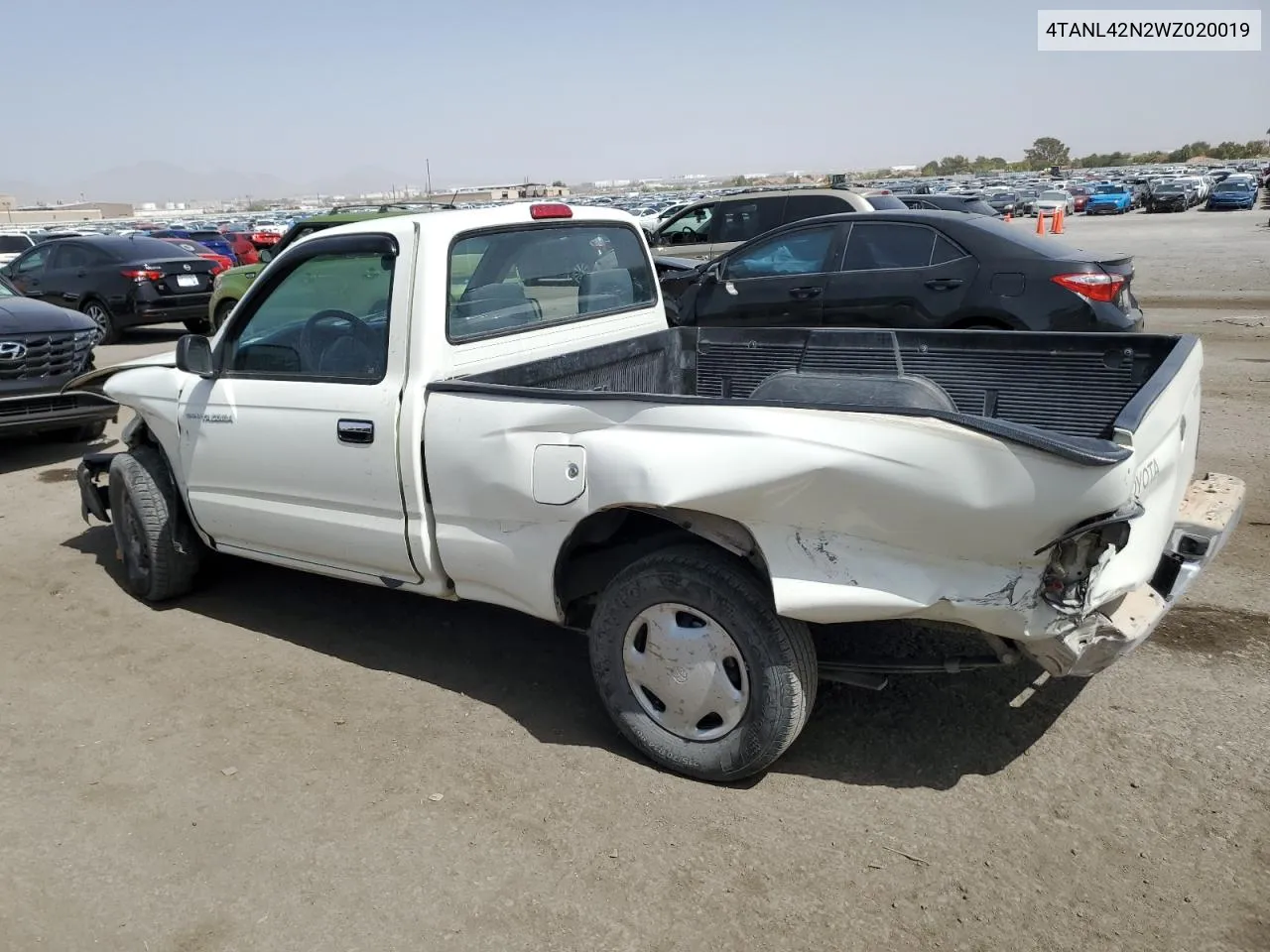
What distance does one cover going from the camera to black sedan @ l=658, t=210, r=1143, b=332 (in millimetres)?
7633

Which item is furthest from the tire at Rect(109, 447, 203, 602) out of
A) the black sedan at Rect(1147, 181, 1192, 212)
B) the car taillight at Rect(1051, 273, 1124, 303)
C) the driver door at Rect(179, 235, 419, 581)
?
the black sedan at Rect(1147, 181, 1192, 212)

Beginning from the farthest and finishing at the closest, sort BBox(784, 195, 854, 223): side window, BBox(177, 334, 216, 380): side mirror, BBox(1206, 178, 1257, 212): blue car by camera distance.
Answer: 1. BBox(1206, 178, 1257, 212): blue car
2. BBox(784, 195, 854, 223): side window
3. BBox(177, 334, 216, 380): side mirror

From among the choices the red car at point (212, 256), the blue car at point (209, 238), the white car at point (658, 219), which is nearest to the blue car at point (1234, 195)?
the white car at point (658, 219)

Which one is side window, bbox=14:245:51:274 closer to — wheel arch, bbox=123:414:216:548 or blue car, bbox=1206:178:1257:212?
wheel arch, bbox=123:414:216:548

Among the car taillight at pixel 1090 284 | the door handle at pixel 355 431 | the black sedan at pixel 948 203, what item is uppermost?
the black sedan at pixel 948 203

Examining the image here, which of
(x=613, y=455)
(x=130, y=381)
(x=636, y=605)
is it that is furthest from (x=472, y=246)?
(x=130, y=381)

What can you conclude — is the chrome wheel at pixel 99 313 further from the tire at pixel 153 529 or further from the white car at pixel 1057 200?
the white car at pixel 1057 200

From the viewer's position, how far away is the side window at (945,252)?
802cm

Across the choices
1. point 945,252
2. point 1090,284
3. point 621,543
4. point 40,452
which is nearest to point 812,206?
point 945,252

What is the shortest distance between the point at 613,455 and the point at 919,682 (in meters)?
1.68

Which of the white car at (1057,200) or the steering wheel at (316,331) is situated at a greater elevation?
the steering wheel at (316,331)

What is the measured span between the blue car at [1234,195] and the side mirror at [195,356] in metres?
52.7

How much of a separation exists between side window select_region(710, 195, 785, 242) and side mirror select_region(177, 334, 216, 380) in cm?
913

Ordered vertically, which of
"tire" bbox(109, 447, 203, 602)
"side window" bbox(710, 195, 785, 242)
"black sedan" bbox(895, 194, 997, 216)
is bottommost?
"tire" bbox(109, 447, 203, 602)
